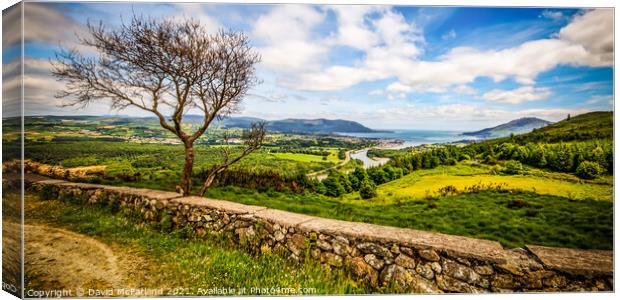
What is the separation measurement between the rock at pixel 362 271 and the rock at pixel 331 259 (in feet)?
0.43

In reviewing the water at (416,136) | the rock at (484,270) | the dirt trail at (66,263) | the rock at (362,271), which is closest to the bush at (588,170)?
the water at (416,136)

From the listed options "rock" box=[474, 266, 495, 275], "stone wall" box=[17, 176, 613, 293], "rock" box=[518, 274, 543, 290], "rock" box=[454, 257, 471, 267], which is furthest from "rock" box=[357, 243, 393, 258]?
"rock" box=[518, 274, 543, 290]

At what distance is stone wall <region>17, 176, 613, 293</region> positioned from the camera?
14.4ft

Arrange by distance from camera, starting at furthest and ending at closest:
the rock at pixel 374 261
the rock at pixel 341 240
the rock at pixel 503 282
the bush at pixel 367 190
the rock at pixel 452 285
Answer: the bush at pixel 367 190, the rock at pixel 341 240, the rock at pixel 374 261, the rock at pixel 452 285, the rock at pixel 503 282

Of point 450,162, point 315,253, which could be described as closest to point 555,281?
point 450,162

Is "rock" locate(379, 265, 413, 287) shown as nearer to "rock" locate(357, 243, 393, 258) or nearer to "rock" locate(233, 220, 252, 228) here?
"rock" locate(357, 243, 393, 258)

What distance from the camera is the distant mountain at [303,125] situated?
249 inches

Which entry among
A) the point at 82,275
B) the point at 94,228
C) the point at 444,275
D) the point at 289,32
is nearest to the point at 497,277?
the point at 444,275

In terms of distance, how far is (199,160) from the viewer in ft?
21.4

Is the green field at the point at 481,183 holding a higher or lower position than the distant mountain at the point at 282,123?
lower

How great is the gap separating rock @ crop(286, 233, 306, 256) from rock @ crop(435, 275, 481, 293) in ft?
6.23

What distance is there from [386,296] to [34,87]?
612cm

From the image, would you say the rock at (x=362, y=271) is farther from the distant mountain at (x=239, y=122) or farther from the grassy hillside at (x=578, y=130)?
the grassy hillside at (x=578, y=130)

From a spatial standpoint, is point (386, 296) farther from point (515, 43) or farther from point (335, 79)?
point (515, 43)
